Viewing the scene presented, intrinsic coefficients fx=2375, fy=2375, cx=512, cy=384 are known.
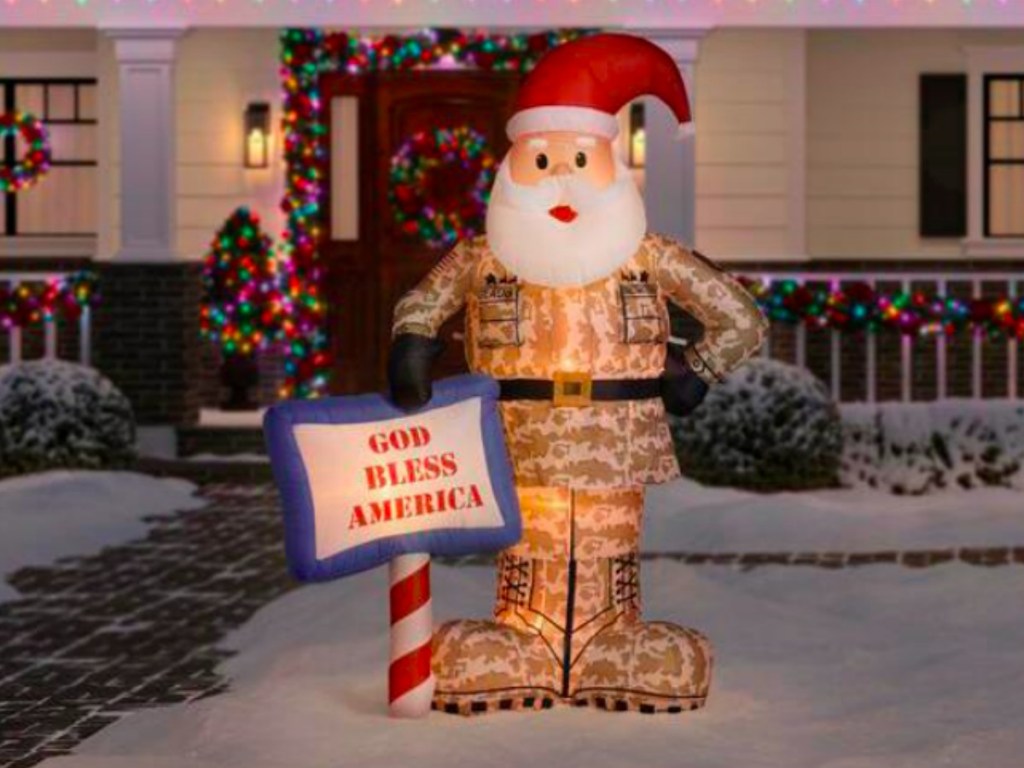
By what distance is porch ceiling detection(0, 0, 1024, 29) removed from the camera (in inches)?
642

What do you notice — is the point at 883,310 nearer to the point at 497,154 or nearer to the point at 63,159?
the point at 497,154

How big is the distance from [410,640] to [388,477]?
54 centimetres

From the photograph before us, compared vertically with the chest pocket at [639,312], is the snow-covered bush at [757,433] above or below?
below

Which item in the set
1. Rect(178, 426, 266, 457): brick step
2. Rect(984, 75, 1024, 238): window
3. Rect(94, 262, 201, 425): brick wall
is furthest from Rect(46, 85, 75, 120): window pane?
Rect(984, 75, 1024, 238): window

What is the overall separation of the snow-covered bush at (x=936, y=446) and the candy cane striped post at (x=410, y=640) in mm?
8392

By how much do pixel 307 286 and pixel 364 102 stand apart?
58.9 inches

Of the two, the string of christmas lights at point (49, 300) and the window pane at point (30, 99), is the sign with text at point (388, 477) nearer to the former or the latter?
the string of christmas lights at point (49, 300)

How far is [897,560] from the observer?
11.9 m

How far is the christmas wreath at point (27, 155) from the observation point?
55.4ft

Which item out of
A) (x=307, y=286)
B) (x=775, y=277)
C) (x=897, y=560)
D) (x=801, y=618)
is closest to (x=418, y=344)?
(x=801, y=618)

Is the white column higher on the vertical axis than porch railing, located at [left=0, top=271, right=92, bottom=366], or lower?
higher

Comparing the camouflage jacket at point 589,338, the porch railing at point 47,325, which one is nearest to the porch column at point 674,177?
the porch railing at point 47,325

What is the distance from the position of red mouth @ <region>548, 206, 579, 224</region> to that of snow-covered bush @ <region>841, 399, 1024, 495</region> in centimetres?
835

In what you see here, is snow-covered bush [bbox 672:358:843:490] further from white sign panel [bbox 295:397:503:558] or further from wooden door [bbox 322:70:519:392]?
white sign panel [bbox 295:397:503:558]
